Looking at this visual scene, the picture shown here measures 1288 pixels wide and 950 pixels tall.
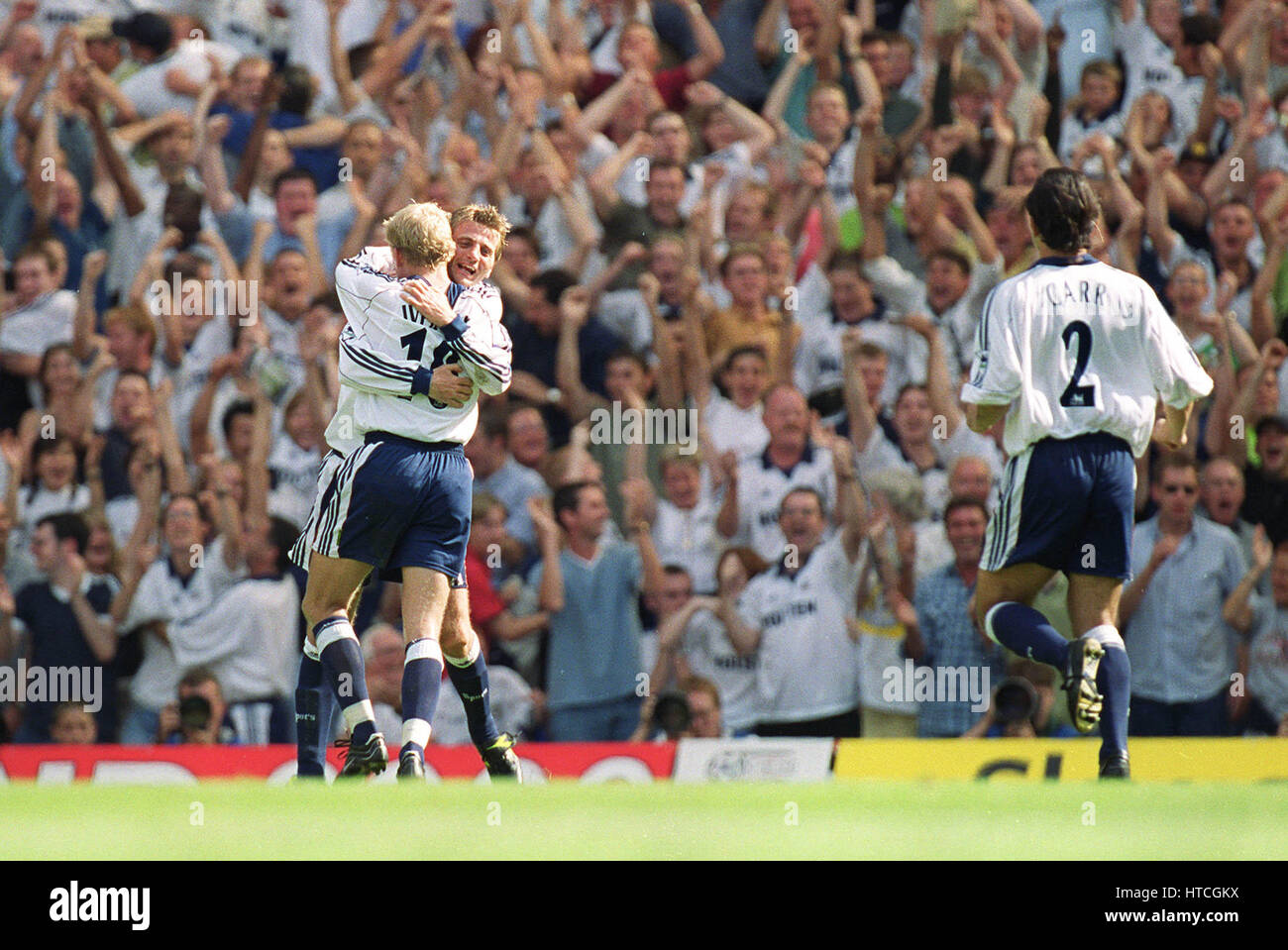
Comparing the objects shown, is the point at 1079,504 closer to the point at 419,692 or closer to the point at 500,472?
the point at 419,692

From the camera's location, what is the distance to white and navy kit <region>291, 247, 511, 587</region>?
6203 mm

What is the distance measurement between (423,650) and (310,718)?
718 mm

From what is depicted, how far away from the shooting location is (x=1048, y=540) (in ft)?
20.5

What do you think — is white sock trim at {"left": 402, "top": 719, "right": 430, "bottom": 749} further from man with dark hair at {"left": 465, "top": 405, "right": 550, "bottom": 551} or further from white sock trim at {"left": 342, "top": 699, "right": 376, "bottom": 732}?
man with dark hair at {"left": 465, "top": 405, "right": 550, "bottom": 551}

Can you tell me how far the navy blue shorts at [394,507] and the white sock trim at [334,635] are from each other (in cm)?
26

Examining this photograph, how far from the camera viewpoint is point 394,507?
6.24 meters

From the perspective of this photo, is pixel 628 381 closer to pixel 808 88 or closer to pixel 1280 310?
pixel 808 88

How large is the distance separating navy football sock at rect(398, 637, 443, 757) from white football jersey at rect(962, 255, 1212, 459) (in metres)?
2.10

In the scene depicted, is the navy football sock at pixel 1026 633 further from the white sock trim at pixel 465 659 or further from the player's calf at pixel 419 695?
the player's calf at pixel 419 695

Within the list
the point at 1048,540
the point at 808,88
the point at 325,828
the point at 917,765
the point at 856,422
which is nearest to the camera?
the point at 325,828

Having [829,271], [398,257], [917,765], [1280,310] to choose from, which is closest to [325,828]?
[398,257]

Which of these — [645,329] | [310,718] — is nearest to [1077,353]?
[310,718]

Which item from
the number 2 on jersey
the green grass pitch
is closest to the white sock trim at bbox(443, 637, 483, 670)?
the green grass pitch

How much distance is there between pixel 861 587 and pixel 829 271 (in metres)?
1.96
